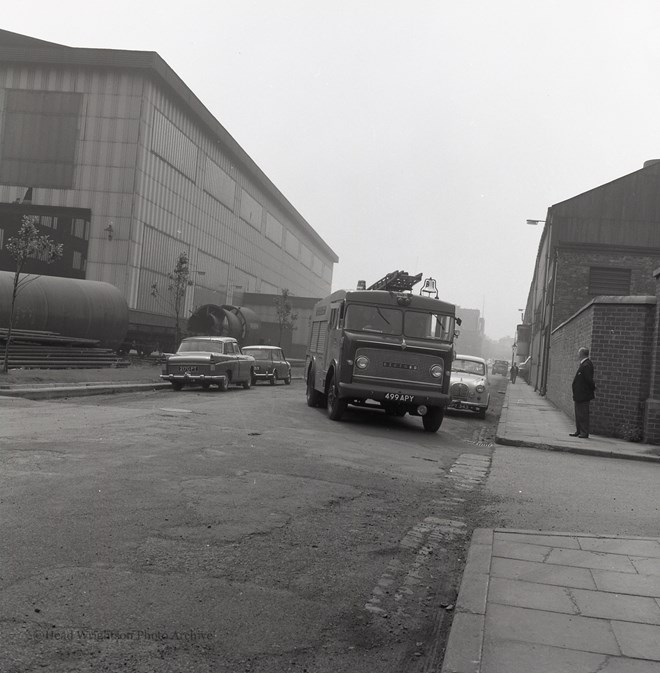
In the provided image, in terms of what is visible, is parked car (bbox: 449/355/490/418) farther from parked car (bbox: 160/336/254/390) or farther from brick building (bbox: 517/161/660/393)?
brick building (bbox: 517/161/660/393)

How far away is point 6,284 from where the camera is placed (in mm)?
24281

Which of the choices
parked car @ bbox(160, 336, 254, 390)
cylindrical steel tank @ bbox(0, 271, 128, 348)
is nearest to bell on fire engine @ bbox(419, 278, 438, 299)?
parked car @ bbox(160, 336, 254, 390)

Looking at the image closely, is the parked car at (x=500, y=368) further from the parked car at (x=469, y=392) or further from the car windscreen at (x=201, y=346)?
the parked car at (x=469, y=392)

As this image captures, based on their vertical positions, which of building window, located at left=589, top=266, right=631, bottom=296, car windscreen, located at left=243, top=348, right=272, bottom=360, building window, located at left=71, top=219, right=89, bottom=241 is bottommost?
car windscreen, located at left=243, top=348, right=272, bottom=360

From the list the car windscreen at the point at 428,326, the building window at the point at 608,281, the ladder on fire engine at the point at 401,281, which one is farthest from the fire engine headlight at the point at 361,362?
the building window at the point at 608,281

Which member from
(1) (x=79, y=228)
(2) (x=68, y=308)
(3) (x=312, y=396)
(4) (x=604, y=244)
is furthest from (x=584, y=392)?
(1) (x=79, y=228)

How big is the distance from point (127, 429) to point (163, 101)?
41313 mm

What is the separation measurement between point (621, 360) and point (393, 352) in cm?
446

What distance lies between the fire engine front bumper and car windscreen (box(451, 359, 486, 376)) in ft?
18.8

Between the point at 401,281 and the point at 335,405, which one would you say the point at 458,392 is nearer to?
the point at 401,281

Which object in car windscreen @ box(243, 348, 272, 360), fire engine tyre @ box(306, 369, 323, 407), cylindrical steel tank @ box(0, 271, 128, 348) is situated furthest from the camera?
car windscreen @ box(243, 348, 272, 360)

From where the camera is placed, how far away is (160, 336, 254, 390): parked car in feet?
66.9

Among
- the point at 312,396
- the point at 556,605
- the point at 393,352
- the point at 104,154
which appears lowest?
the point at 556,605

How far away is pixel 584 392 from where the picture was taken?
13641 mm
